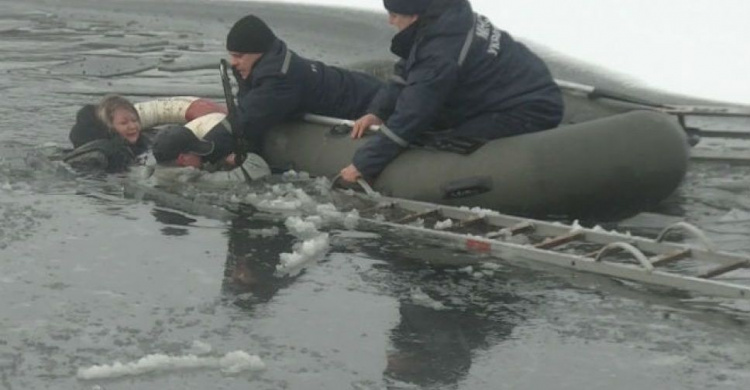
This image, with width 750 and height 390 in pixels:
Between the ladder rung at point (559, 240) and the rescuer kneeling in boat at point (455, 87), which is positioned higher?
the rescuer kneeling in boat at point (455, 87)

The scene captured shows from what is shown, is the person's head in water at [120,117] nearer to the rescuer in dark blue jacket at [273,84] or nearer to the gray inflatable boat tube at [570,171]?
the rescuer in dark blue jacket at [273,84]

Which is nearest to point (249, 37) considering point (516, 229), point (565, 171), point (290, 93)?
point (290, 93)

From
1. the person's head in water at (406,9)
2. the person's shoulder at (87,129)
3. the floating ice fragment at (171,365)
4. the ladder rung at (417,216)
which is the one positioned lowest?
the person's shoulder at (87,129)

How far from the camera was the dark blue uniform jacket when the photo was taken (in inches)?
399

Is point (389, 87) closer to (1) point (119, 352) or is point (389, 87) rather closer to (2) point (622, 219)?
(2) point (622, 219)

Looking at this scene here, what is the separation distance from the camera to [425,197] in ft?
30.3

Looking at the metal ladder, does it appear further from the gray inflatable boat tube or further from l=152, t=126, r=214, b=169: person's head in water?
l=152, t=126, r=214, b=169: person's head in water

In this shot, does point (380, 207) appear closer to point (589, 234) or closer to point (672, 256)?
point (589, 234)

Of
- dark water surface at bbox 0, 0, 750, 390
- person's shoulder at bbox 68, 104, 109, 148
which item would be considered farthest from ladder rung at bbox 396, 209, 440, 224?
person's shoulder at bbox 68, 104, 109, 148

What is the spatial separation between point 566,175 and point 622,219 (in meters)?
0.64

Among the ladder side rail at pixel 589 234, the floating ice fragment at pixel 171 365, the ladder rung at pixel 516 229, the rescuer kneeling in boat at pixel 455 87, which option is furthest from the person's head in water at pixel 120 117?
the floating ice fragment at pixel 171 365

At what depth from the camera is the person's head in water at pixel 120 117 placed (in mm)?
10820

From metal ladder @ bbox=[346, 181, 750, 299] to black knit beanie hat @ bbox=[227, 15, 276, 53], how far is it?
1.55 m

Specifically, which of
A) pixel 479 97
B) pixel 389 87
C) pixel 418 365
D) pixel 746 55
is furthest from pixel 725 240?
pixel 746 55
